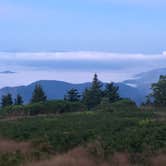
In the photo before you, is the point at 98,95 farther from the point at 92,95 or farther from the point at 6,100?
the point at 6,100

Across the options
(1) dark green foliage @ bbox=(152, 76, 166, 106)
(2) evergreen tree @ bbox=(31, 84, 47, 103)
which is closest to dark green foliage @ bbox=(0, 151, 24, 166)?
(1) dark green foliage @ bbox=(152, 76, 166, 106)

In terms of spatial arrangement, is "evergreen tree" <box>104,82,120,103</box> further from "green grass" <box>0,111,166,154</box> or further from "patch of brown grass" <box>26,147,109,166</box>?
"patch of brown grass" <box>26,147,109,166</box>

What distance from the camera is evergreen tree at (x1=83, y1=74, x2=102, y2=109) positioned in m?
51.2

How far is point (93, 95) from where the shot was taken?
52094mm

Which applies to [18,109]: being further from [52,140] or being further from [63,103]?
[52,140]

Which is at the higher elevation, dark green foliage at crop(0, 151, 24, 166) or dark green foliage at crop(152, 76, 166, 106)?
dark green foliage at crop(152, 76, 166, 106)

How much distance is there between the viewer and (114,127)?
21.8m

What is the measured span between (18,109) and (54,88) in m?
90.2

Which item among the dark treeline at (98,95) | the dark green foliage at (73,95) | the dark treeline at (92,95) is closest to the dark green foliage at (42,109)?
the dark treeline at (98,95)

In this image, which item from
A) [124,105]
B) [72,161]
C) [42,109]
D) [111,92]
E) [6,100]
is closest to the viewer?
[72,161]

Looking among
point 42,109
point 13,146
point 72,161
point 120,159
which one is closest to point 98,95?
point 42,109

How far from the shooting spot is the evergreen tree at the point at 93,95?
168ft

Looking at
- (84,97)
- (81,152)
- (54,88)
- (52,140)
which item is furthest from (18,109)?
(54,88)

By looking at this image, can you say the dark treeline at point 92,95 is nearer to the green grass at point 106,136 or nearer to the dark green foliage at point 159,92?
the dark green foliage at point 159,92
